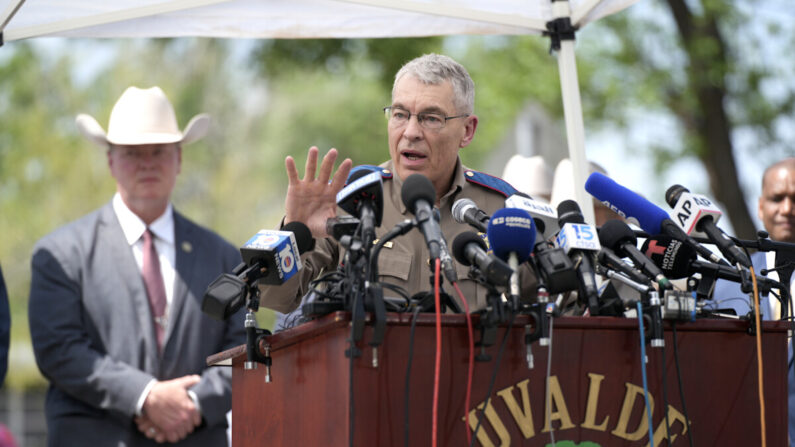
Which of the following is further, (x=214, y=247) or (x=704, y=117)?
(x=704, y=117)

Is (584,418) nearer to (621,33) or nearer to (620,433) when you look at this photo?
(620,433)

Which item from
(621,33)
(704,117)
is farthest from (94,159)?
(704,117)

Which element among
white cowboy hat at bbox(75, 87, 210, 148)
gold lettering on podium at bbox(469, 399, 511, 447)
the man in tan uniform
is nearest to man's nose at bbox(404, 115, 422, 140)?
the man in tan uniform

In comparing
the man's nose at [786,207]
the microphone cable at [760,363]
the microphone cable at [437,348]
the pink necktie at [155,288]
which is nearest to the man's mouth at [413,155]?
the microphone cable at [437,348]

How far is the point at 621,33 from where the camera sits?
1598 cm

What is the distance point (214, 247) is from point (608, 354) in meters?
3.35

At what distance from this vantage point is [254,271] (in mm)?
3512

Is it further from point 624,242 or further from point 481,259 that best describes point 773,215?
point 481,259

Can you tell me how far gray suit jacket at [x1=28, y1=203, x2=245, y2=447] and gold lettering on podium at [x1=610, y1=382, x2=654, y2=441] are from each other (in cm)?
286

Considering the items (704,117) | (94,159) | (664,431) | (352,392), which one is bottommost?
(664,431)

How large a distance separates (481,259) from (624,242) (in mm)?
720

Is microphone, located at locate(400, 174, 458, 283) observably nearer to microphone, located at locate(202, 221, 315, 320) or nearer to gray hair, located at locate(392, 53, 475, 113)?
microphone, located at locate(202, 221, 315, 320)

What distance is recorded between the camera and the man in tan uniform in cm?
403

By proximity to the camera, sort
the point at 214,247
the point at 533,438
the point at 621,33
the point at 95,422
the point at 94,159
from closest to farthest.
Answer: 1. the point at 533,438
2. the point at 95,422
3. the point at 214,247
4. the point at 621,33
5. the point at 94,159
